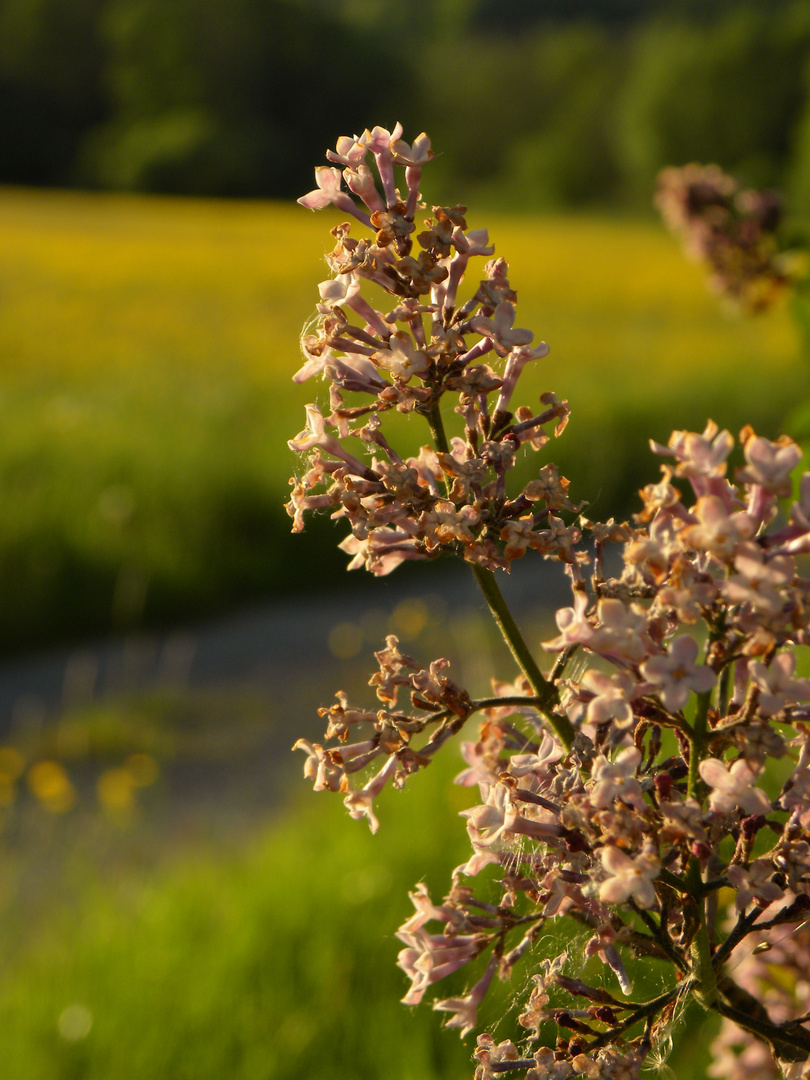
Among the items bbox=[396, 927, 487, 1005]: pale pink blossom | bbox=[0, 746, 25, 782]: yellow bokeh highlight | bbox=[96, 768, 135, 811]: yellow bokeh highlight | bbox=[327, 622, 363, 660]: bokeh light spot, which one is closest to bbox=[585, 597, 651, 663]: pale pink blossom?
bbox=[396, 927, 487, 1005]: pale pink blossom

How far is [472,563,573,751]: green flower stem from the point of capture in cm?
103

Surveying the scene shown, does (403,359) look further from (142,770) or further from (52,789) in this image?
(142,770)

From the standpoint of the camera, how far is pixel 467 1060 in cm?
274

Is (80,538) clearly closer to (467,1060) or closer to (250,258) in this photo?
(467,1060)

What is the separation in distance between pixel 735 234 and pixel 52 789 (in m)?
3.54

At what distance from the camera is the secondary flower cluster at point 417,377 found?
1.00 m

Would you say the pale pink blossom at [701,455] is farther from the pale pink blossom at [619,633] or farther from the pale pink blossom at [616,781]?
the pale pink blossom at [616,781]

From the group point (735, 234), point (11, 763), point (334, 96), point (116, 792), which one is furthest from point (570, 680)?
point (334, 96)

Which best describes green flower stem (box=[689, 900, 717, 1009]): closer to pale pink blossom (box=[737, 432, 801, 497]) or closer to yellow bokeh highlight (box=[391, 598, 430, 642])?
pale pink blossom (box=[737, 432, 801, 497])

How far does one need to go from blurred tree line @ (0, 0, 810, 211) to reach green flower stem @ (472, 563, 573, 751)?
4560 cm

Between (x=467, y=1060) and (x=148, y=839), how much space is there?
3.28m

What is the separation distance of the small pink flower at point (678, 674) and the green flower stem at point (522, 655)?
0.57 feet

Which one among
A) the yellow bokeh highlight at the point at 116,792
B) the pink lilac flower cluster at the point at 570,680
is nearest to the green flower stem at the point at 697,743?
the pink lilac flower cluster at the point at 570,680

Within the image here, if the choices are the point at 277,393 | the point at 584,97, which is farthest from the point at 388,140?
the point at 584,97
